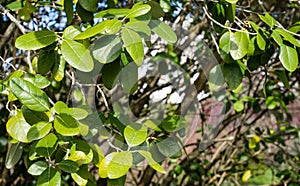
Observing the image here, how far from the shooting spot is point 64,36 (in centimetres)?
96

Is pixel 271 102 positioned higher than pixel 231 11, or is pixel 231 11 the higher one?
pixel 231 11

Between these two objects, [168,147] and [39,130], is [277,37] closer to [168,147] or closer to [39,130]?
[168,147]

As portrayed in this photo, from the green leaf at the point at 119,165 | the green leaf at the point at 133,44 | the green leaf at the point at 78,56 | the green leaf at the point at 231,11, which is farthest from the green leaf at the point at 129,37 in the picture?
the green leaf at the point at 231,11

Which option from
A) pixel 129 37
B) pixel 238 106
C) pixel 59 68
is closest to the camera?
pixel 129 37

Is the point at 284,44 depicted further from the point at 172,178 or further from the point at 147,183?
the point at 172,178

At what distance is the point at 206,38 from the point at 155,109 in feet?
1.33

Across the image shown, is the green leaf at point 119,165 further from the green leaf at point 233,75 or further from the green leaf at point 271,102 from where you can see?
the green leaf at point 271,102

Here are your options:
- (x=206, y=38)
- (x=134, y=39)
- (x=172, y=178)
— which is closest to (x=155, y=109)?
(x=206, y=38)

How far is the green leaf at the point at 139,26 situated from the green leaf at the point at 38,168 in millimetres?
318

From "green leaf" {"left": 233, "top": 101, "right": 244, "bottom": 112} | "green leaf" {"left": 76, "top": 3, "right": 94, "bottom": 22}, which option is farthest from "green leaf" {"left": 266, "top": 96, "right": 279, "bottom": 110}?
"green leaf" {"left": 76, "top": 3, "right": 94, "bottom": 22}

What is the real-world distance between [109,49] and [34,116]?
0.69 ft

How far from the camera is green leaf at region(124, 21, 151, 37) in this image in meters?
0.85

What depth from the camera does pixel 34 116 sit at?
0.93 m

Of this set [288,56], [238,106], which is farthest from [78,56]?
[238,106]
